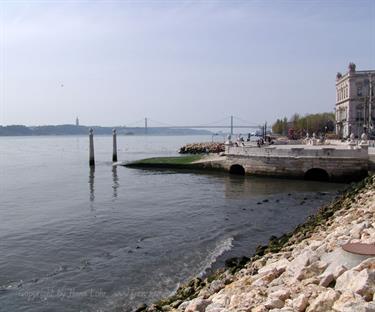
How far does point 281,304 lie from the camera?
650cm

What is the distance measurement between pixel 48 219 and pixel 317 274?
16364 mm

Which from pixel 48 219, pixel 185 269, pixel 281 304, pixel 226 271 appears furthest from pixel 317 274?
pixel 48 219

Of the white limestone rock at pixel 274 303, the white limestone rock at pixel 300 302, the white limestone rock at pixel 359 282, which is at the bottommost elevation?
the white limestone rock at pixel 274 303

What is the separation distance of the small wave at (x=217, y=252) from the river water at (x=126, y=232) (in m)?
0.03

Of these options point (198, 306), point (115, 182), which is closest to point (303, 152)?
point (115, 182)

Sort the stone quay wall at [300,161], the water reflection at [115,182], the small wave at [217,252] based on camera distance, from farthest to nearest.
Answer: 1. the stone quay wall at [300,161]
2. the water reflection at [115,182]
3. the small wave at [217,252]

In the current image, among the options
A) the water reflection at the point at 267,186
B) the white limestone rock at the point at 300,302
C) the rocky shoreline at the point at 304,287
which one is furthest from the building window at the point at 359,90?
the white limestone rock at the point at 300,302

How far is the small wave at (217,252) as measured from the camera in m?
13.9

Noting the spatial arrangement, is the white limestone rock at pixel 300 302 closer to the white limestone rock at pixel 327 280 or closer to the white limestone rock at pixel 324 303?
the white limestone rock at pixel 324 303

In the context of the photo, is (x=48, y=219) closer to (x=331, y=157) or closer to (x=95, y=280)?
(x=95, y=280)

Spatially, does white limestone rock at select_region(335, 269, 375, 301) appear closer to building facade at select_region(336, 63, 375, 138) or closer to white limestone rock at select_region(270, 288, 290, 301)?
white limestone rock at select_region(270, 288, 290, 301)

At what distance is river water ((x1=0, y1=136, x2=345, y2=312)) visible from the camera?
12312mm

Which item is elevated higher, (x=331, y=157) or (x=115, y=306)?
(x=331, y=157)

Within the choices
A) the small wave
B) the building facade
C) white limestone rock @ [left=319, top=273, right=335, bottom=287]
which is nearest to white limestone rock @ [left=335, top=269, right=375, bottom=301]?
white limestone rock @ [left=319, top=273, right=335, bottom=287]
